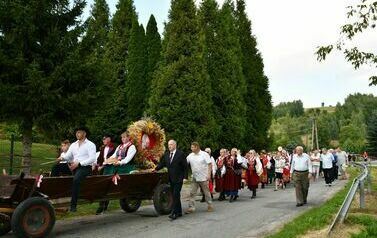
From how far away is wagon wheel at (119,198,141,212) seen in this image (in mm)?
14086

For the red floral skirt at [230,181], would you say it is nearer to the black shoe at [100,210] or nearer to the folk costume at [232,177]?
the folk costume at [232,177]

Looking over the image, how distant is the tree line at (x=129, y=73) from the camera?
1630 cm

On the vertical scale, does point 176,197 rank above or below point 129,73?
below

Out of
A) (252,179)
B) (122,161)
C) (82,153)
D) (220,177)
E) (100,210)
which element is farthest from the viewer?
(252,179)

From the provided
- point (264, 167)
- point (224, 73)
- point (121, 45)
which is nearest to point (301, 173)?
point (264, 167)

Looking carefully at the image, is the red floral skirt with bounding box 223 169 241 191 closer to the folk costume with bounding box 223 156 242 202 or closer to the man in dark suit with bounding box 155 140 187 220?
the folk costume with bounding box 223 156 242 202

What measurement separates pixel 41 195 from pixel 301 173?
376 inches

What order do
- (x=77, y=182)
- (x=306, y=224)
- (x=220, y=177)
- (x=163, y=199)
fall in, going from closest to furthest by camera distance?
(x=77, y=182)
(x=306, y=224)
(x=163, y=199)
(x=220, y=177)

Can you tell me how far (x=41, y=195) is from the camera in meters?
9.95

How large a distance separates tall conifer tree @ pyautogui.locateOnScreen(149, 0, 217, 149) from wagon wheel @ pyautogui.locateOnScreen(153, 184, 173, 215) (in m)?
14.8

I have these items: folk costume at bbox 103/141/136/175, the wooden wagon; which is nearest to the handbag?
folk costume at bbox 103/141/136/175

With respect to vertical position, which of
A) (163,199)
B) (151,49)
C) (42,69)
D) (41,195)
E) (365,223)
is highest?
(151,49)

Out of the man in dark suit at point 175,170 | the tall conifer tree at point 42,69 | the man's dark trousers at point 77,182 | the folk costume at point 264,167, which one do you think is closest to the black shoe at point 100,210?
the man in dark suit at point 175,170

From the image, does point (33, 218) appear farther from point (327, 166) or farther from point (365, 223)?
point (327, 166)
